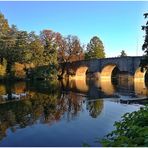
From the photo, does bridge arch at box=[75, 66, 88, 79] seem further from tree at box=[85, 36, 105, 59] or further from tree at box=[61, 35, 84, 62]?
tree at box=[85, 36, 105, 59]

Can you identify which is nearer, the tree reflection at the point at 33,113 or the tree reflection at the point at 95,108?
the tree reflection at the point at 33,113

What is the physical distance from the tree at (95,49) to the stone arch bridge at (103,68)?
9377mm

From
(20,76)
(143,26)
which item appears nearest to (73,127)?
(143,26)

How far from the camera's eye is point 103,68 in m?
74.1

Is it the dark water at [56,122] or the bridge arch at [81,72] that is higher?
the bridge arch at [81,72]

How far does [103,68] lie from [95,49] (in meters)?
21.7

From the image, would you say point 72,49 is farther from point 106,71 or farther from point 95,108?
point 95,108

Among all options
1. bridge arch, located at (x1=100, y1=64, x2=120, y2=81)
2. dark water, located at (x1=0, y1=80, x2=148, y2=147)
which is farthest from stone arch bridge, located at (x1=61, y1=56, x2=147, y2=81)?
dark water, located at (x1=0, y1=80, x2=148, y2=147)

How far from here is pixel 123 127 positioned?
7629 millimetres

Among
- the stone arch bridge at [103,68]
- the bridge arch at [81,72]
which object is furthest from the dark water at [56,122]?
the bridge arch at [81,72]

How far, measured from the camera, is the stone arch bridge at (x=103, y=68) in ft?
218

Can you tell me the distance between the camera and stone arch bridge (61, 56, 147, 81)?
6638 cm

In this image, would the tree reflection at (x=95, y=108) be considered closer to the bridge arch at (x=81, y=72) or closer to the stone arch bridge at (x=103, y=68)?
the stone arch bridge at (x=103, y=68)

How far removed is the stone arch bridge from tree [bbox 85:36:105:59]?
938cm
